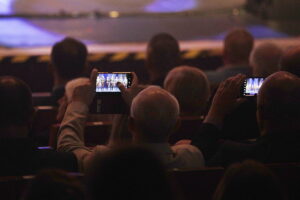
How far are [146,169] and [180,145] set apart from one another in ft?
4.95

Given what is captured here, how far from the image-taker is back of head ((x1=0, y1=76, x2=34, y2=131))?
3391 mm

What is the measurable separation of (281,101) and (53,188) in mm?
1591

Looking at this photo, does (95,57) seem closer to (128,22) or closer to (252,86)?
(128,22)

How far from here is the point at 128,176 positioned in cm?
201

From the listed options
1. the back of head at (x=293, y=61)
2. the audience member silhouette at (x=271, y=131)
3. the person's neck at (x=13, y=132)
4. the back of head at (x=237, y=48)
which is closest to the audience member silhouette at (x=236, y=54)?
the back of head at (x=237, y=48)

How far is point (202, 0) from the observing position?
10.2 m

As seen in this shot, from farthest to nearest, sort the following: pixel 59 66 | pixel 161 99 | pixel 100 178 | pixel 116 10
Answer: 1. pixel 116 10
2. pixel 59 66
3. pixel 161 99
4. pixel 100 178

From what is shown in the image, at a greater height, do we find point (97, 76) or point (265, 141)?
point (97, 76)

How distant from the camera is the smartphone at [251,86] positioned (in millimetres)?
3832

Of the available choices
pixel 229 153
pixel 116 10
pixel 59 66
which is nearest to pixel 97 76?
pixel 229 153

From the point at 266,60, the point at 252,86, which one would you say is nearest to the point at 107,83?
the point at 252,86

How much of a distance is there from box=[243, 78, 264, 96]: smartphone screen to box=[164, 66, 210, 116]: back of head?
0.49 meters

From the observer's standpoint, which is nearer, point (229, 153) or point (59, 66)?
point (229, 153)

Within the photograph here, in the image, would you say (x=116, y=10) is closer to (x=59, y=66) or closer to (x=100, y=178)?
(x=59, y=66)
